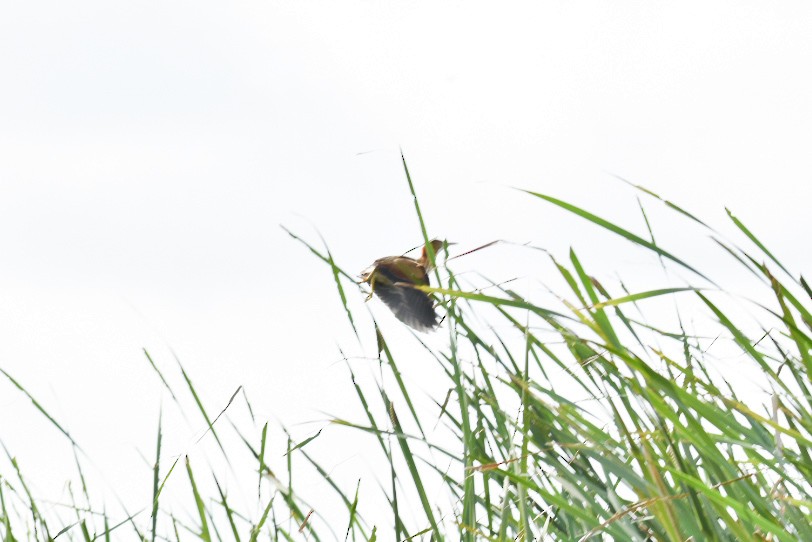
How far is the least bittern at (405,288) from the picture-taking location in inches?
66.0

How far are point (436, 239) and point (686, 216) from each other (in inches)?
17.7

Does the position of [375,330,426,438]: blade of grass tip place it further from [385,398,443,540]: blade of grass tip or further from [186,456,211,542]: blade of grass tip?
[186,456,211,542]: blade of grass tip

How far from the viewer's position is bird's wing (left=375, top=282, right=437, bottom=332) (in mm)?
Answer: 1690

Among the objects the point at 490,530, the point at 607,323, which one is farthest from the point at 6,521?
the point at 607,323

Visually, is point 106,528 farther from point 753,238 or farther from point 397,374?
point 753,238

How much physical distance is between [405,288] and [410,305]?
0.03 metres

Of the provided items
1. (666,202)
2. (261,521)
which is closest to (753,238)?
(666,202)

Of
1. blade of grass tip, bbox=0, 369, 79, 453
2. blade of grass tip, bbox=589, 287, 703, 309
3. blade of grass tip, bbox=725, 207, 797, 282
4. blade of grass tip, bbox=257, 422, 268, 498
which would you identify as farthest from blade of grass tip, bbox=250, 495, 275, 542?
blade of grass tip, bbox=725, 207, 797, 282

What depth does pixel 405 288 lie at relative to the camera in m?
1.69

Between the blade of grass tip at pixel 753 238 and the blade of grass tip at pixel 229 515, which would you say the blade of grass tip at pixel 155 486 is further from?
the blade of grass tip at pixel 753 238

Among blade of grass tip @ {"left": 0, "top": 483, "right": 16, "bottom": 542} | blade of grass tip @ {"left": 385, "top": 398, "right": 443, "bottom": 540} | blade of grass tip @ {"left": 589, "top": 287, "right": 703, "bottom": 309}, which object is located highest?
blade of grass tip @ {"left": 0, "top": 483, "right": 16, "bottom": 542}

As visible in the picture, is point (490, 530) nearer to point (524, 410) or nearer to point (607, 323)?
point (524, 410)

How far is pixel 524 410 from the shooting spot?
4.14ft

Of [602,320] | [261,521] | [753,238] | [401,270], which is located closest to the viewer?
[602,320]
